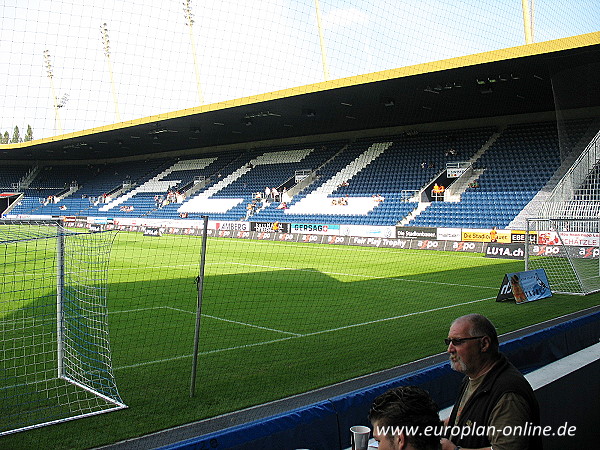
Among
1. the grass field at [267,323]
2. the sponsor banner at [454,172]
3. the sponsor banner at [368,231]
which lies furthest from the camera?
the sponsor banner at [454,172]

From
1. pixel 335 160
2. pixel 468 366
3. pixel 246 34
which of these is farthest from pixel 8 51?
pixel 335 160

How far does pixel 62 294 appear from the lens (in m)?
6.92

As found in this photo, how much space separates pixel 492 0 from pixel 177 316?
32.2ft

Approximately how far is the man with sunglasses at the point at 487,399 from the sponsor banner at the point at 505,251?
776 inches

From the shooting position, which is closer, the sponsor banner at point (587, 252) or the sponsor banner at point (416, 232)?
the sponsor banner at point (587, 252)

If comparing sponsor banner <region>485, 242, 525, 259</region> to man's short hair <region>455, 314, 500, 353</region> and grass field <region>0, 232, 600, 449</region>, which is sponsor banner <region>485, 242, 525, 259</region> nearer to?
grass field <region>0, 232, 600, 449</region>

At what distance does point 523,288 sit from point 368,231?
51.0 feet

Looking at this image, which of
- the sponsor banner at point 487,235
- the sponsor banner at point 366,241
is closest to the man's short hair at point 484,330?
the sponsor banner at point 487,235

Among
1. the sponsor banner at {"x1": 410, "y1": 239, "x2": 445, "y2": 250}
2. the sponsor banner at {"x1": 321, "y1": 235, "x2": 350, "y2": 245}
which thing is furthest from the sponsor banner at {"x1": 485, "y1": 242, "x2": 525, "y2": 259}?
the sponsor banner at {"x1": 321, "y1": 235, "x2": 350, "y2": 245}

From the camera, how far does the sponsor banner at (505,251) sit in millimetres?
21672

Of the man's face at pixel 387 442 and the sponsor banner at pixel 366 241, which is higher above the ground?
the sponsor banner at pixel 366 241

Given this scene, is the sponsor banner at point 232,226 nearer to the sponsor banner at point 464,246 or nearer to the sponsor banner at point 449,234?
the sponsor banner at point 449,234

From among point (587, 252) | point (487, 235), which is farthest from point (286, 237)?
point (587, 252)

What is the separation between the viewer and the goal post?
546 inches
